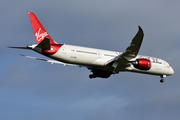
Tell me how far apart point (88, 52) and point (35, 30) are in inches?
280

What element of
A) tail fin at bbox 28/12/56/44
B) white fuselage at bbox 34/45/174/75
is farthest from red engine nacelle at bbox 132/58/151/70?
tail fin at bbox 28/12/56/44

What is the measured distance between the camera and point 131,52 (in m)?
33.4

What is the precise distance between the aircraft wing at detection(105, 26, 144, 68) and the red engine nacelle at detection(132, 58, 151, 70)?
129 centimetres

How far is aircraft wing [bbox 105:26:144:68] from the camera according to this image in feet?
101

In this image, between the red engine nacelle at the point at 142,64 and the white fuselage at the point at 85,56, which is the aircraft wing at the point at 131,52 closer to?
the white fuselage at the point at 85,56

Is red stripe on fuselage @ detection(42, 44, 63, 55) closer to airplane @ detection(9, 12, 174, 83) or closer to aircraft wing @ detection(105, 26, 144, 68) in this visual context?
airplane @ detection(9, 12, 174, 83)

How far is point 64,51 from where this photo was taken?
34.2 metres

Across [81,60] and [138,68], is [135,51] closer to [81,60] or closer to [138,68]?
[138,68]

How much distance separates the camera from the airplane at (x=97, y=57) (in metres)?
33.3

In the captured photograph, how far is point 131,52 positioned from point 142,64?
138 inches

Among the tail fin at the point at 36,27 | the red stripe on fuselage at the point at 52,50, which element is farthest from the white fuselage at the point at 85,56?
the tail fin at the point at 36,27

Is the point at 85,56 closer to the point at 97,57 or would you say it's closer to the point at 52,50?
the point at 97,57

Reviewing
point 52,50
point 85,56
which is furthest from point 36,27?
point 85,56

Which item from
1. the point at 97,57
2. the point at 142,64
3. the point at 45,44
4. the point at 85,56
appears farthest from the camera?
the point at 142,64
